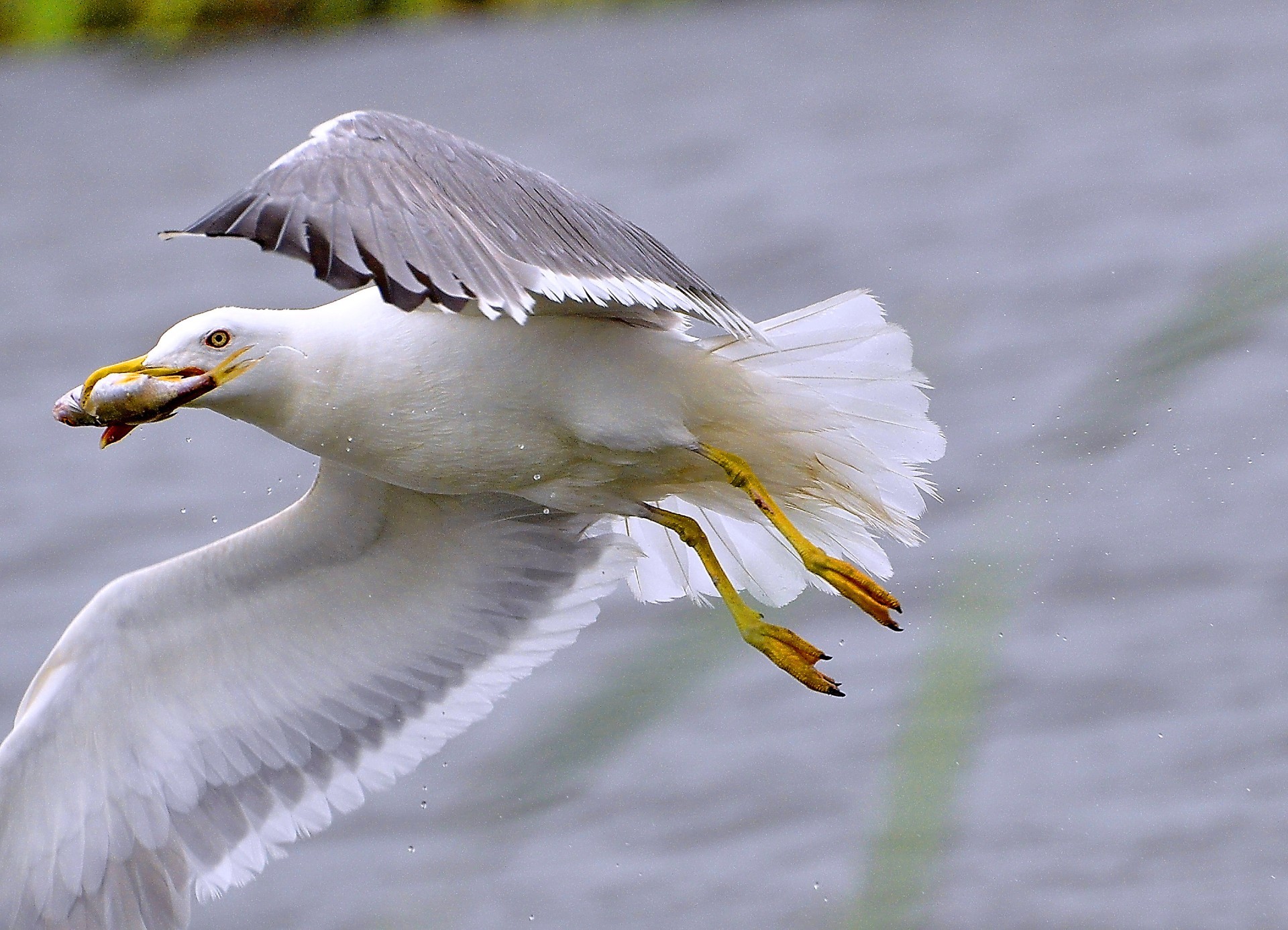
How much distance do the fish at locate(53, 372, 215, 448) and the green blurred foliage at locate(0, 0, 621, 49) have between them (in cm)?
1567

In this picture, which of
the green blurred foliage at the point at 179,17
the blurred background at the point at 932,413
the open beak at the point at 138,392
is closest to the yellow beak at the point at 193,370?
the open beak at the point at 138,392

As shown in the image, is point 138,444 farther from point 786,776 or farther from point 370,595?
point 370,595

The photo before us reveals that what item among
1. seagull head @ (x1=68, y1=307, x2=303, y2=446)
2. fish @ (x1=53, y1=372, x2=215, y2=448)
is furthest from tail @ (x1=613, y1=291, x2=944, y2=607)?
fish @ (x1=53, y1=372, x2=215, y2=448)

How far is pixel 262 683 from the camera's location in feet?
15.7

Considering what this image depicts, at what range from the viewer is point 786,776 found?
805 centimetres

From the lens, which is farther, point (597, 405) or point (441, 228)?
point (597, 405)

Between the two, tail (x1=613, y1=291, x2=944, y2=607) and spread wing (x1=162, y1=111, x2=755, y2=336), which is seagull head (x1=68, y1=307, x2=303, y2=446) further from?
tail (x1=613, y1=291, x2=944, y2=607)

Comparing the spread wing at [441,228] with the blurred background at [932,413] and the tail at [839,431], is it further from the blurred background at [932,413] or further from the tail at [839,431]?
the blurred background at [932,413]

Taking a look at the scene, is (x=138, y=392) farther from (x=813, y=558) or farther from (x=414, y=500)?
(x=813, y=558)

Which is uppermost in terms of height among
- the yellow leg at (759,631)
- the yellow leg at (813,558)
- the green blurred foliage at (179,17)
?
the yellow leg at (813,558)

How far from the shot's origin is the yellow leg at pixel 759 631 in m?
4.24

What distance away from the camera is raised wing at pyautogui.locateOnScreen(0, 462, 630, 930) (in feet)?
14.8

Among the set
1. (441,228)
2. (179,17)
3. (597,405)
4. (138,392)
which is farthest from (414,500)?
(179,17)

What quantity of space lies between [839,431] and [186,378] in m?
1.34
